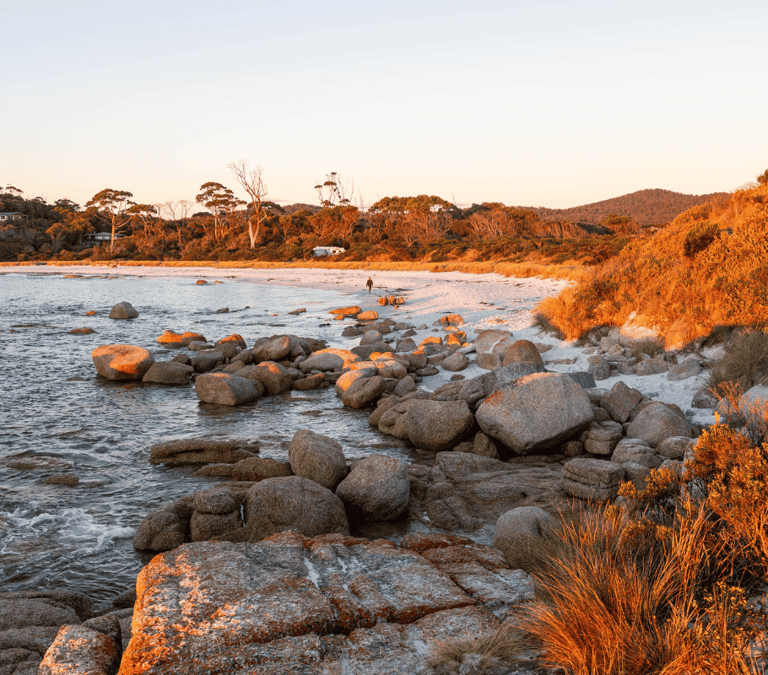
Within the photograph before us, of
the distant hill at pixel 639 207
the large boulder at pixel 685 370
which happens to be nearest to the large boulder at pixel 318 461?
the large boulder at pixel 685 370

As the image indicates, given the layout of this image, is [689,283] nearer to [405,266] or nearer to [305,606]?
[305,606]

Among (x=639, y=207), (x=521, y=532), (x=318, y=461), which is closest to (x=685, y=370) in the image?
(x=521, y=532)

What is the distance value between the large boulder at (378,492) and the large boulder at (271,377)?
755cm

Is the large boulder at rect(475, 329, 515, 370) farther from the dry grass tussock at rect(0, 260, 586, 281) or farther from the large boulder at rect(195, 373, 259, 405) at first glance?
the large boulder at rect(195, 373, 259, 405)

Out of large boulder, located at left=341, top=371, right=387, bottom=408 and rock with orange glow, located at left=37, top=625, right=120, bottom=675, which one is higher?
rock with orange glow, located at left=37, top=625, right=120, bottom=675

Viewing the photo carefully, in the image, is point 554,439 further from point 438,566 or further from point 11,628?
point 11,628

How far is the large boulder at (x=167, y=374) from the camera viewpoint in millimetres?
16000

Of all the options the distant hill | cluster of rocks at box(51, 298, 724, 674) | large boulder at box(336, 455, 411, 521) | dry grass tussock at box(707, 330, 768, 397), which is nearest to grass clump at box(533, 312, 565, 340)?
cluster of rocks at box(51, 298, 724, 674)

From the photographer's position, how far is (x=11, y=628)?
450 cm

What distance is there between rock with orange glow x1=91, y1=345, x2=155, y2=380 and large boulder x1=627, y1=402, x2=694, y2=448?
1384 centimetres

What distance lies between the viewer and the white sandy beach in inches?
456

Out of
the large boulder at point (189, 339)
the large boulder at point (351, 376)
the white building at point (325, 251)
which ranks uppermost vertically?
the white building at point (325, 251)

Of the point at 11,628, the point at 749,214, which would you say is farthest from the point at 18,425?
the point at 749,214

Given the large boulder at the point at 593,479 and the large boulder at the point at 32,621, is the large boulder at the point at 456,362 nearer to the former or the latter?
the large boulder at the point at 593,479
